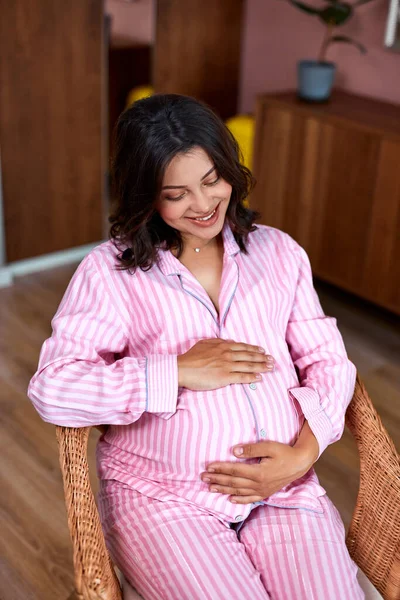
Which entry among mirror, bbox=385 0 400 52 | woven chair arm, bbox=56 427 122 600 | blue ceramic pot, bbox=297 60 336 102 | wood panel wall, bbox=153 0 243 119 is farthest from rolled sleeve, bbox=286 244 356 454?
wood panel wall, bbox=153 0 243 119

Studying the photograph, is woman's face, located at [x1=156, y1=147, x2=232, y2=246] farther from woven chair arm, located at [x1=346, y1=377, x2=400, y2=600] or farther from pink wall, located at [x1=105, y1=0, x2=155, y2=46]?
pink wall, located at [x1=105, y1=0, x2=155, y2=46]

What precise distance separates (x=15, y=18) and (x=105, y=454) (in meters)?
2.07

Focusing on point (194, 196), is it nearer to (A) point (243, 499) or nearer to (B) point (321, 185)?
(A) point (243, 499)

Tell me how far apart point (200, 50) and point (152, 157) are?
2515mm

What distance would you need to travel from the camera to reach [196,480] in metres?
1.32

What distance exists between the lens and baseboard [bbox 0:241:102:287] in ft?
10.7

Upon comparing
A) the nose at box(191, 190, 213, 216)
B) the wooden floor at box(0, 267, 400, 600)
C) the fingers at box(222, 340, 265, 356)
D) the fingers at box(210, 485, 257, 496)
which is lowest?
the wooden floor at box(0, 267, 400, 600)

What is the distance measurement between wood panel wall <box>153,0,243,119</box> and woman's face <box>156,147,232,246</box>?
2241 mm

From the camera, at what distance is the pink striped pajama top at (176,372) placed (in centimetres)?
130

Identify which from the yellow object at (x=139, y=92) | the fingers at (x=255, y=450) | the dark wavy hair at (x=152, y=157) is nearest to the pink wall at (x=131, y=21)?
the yellow object at (x=139, y=92)

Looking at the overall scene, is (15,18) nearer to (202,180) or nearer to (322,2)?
(322,2)

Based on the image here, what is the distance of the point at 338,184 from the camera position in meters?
2.95

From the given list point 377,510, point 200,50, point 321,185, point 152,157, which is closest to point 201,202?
point 152,157

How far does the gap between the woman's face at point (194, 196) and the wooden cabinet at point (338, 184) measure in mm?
1526
